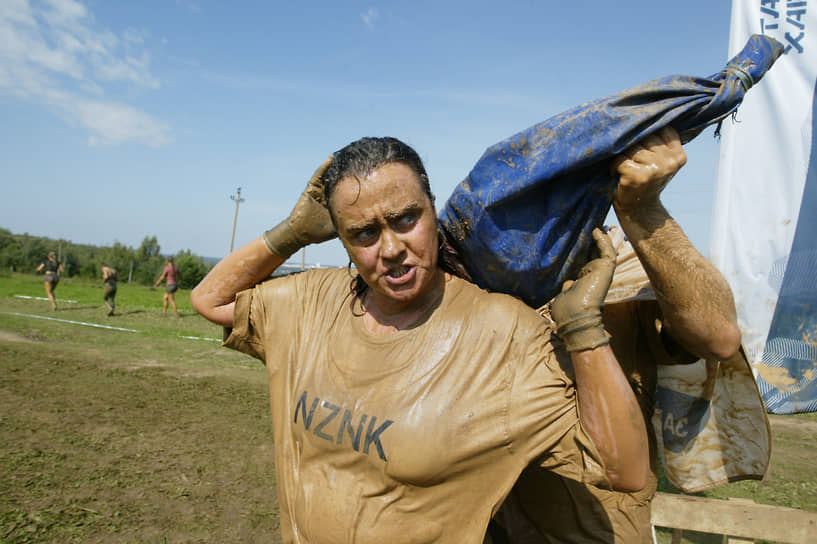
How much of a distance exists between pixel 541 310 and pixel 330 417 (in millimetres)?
1003

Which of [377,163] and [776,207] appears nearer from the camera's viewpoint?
[377,163]

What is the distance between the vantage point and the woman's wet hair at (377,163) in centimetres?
167

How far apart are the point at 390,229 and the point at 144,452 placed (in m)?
4.87

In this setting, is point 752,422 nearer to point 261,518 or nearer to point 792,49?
point 792,49

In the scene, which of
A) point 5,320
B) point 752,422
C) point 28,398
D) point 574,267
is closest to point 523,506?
point 752,422

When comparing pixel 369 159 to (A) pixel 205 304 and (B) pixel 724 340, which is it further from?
(B) pixel 724 340

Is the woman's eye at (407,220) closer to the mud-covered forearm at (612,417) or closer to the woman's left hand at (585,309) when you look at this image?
the woman's left hand at (585,309)

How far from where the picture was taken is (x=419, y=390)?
158 centimetres

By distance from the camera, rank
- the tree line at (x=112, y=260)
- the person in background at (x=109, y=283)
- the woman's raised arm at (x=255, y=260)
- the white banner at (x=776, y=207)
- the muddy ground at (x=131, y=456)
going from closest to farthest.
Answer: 1. the woman's raised arm at (x=255, y=260)
2. the white banner at (x=776, y=207)
3. the muddy ground at (x=131, y=456)
4. the person in background at (x=109, y=283)
5. the tree line at (x=112, y=260)

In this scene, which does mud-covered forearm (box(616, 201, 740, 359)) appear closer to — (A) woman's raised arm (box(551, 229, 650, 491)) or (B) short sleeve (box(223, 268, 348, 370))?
(A) woman's raised arm (box(551, 229, 650, 491))

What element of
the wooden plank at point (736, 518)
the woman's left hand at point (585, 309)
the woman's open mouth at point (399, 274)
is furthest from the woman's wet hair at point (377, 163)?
the wooden plank at point (736, 518)

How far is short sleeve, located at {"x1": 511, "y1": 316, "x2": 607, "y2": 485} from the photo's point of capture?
145 centimetres

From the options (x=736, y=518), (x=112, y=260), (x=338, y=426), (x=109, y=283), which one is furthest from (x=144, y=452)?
(x=112, y=260)

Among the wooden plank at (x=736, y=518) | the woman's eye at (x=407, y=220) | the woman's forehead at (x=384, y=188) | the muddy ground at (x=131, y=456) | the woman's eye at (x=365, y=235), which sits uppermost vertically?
the woman's forehead at (x=384, y=188)
